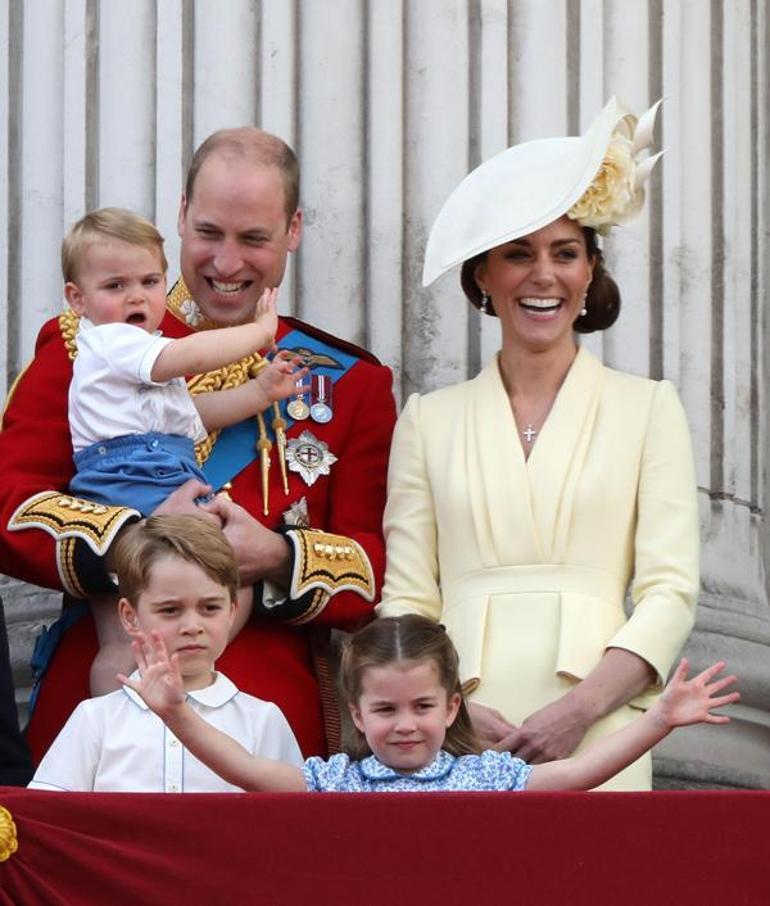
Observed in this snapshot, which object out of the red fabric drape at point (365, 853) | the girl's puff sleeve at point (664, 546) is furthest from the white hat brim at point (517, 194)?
the red fabric drape at point (365, 853)

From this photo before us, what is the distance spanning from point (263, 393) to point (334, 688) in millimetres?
544

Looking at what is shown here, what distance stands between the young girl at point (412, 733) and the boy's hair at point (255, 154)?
117 cm

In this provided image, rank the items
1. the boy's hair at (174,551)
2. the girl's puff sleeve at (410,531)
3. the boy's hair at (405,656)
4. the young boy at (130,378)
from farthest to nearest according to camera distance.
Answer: the girl's puff sleeve at (410,531)
the young boy at (130,378)
the boy's hair at (174,551)
the boy's hair at (405,656)

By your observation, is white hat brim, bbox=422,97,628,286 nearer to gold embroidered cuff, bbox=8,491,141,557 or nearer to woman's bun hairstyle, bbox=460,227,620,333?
woman's bun hairstyle, bbox=460,227,620,333

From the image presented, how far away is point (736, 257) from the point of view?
6.63 metres

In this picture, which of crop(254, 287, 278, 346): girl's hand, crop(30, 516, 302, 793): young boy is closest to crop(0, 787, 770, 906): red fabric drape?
crop(30, 516, 302, 793): young boy

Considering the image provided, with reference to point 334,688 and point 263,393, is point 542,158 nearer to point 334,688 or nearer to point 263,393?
point 263,393

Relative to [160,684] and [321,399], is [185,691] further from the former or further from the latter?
[321,399]

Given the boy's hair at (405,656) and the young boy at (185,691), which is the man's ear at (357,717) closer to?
the boy's hair at (405,656)

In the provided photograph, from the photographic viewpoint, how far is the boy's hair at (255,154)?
5.71 metres

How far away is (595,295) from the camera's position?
5.64 meters

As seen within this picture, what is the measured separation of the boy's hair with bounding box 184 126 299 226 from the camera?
5715 mm

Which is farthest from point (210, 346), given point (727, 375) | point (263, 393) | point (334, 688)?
point (727, 375)

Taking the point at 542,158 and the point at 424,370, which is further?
the point at 424,370
